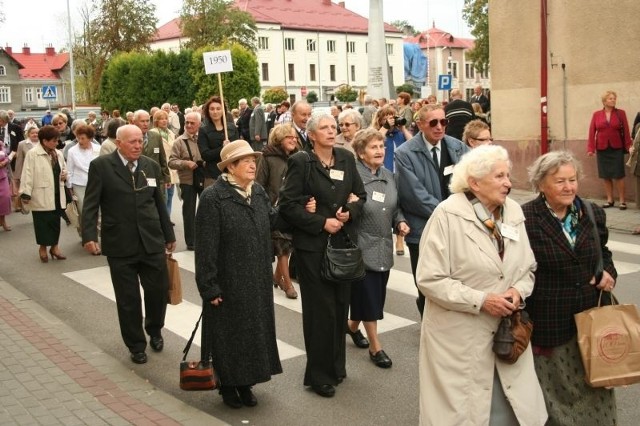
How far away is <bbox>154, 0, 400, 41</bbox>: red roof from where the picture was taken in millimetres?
95750

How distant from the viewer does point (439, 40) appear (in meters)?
123

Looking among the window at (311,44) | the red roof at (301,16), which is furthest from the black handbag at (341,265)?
the window at (311,44)

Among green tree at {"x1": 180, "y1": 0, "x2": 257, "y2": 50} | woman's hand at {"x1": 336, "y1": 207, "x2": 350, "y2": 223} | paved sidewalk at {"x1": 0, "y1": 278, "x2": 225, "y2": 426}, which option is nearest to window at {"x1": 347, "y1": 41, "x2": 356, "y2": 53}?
green tree at {"x1": 180, "y1": 0, "x2": 257, "y2": 50}

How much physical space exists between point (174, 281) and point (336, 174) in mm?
1990

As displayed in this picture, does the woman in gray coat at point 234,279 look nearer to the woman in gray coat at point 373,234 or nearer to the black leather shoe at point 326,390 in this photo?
the black leather shoe at point 326,390

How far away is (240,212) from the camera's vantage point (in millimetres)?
5906

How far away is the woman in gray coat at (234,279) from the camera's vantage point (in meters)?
5.86

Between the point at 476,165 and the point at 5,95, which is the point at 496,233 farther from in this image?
the point at 5,95

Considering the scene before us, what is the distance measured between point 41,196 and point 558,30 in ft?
34.2

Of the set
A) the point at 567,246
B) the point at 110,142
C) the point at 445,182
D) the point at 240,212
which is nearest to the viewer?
the point at 567,246

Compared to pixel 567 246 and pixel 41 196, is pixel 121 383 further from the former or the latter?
pixel 41 196

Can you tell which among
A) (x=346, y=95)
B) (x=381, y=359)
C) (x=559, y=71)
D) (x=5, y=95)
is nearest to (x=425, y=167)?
(x=381, y=359)

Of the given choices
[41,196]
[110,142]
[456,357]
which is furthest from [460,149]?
[41,196]

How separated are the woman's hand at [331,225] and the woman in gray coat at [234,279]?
1.81ft
